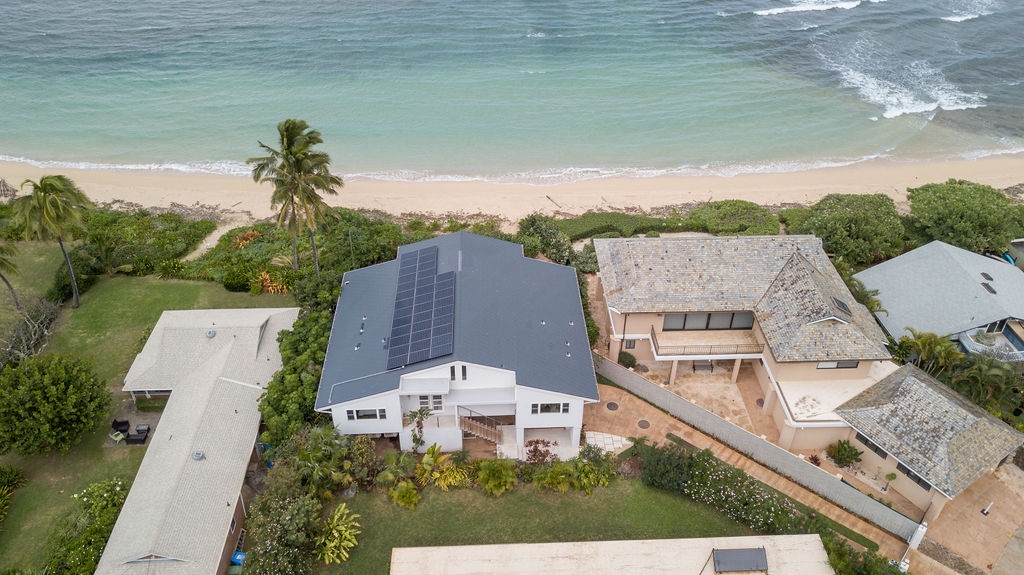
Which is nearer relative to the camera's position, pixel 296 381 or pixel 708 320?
pixel 296 381

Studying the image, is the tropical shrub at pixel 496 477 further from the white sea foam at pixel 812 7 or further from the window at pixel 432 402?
the white sea foam at pixel 812 7

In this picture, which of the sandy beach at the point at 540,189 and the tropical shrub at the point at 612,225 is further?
the sandy beach at the point at 540,189

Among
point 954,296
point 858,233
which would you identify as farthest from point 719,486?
point 858,233

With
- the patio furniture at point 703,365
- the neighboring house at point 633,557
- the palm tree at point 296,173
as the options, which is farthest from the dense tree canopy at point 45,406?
the patio furniture at point 703,365

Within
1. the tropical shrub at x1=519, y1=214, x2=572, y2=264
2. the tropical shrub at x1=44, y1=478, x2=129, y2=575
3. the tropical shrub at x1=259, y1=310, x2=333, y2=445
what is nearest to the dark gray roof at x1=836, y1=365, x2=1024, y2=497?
the tropical shrub at x1=519, y1=214, x2=572, y2=264

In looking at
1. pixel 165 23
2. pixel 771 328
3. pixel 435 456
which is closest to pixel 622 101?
pixel 771 328

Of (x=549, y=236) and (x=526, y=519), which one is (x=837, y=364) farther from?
(x=549, y=236)

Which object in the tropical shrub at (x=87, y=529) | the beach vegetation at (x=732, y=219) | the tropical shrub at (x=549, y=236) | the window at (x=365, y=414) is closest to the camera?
the tropical shrub at (x=87, y=529)
